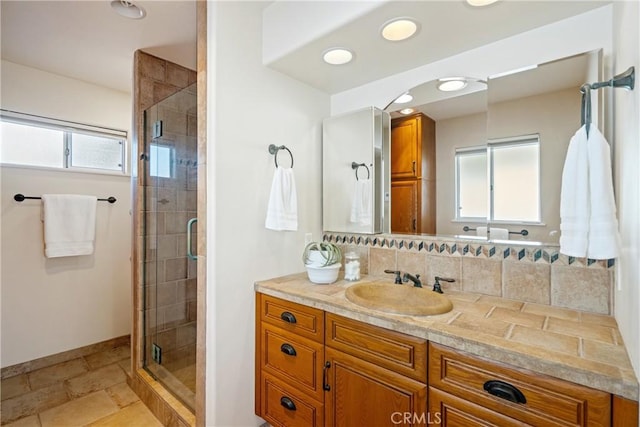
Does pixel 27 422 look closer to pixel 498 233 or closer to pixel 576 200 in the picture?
pixel 498 233

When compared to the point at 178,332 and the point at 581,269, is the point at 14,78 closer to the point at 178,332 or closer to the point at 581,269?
the point at 178,332

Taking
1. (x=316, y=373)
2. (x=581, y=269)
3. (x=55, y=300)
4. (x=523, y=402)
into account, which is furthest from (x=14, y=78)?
(x=581, y=269)

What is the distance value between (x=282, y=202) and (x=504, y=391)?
131 cm

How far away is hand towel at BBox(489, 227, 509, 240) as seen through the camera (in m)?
1.46

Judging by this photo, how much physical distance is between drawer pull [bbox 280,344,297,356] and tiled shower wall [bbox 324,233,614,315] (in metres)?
0.70

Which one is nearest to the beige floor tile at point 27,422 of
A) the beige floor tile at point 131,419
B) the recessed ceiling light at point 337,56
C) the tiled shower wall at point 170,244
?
the beige floor tile at point 131,419

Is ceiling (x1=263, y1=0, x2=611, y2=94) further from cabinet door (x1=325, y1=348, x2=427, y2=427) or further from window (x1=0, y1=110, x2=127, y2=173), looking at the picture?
window (x1=0, y1=110, x2=127, y2=173)

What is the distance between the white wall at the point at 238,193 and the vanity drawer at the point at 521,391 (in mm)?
1032

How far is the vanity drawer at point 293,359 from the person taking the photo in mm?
1445

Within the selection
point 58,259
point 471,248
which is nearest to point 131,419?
point 58,259

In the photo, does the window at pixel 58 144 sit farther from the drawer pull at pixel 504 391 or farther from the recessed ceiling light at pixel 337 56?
the drawer pull at pixel 504 391

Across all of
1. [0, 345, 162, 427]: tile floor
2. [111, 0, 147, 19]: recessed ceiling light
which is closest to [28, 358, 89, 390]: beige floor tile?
[0, 345, 162, 427]: tile floor

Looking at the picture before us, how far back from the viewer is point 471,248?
61.3 inches

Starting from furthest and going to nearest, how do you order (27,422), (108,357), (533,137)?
(108,357) < (27,422) < (533,137)
